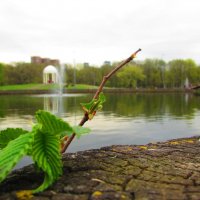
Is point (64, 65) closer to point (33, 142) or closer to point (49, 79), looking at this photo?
point (49, 79)

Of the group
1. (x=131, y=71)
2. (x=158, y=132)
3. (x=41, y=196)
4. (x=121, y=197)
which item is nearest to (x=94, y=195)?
(x=121, y=197)

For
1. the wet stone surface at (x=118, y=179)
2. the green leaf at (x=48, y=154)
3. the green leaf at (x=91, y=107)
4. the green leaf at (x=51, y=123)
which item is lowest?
the wet stone surface at (x=118, y=179)

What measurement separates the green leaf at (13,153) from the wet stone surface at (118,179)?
244 mm

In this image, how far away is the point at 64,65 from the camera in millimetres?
110062

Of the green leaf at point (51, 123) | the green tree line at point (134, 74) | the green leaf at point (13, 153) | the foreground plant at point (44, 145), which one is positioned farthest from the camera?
the green tree line at point (134, 74)

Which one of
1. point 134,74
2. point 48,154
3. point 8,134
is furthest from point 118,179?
point 134,74

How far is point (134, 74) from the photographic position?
95.7 metres

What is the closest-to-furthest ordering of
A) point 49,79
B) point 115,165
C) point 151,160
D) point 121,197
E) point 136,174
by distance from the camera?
point 121,197, point 136,174, point 115,165, point 151,160, point 49,79

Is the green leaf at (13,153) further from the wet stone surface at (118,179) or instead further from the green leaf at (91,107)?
the green leaf at (91,107)

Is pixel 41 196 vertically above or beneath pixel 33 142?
beneath

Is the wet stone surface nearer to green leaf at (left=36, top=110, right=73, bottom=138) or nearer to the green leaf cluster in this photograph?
the green leaf cluster

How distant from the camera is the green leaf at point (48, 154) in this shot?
8.16ft

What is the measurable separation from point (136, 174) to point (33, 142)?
3.31 ft

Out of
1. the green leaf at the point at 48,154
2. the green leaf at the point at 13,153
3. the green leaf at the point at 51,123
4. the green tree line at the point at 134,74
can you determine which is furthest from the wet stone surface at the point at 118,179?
the green tree line at the point at 134,74
